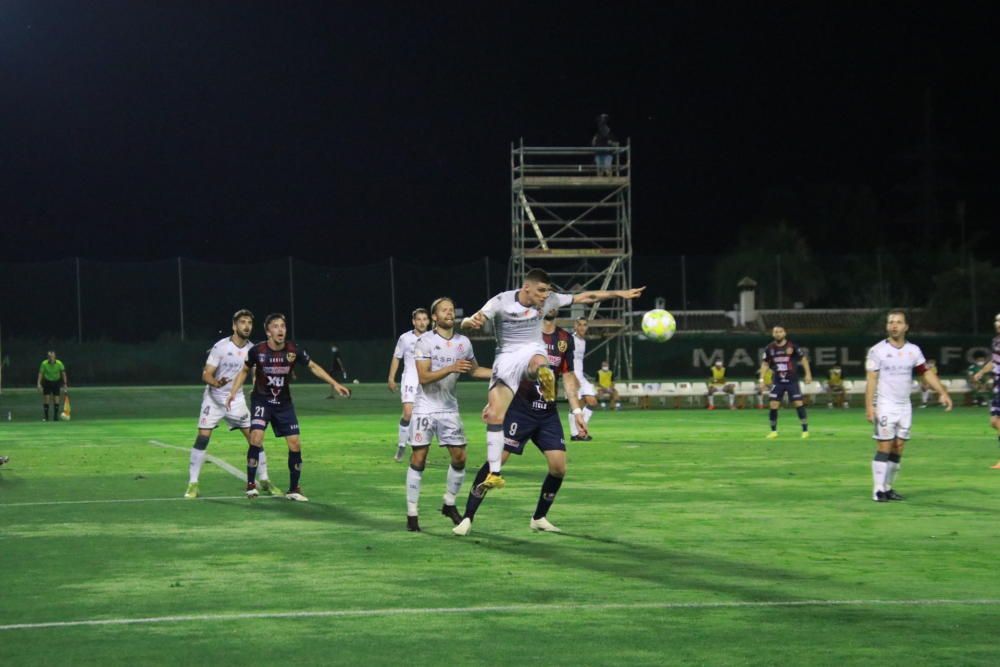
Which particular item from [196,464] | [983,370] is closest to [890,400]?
[983,370]

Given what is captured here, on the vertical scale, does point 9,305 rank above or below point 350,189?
below

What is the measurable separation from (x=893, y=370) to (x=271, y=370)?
7.28 meters

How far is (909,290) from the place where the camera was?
291 feet

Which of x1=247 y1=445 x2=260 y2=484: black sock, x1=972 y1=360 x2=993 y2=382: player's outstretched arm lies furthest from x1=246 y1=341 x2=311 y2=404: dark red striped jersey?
x1=972 y1=360 x2=993 y2=382: player's outstretched arm

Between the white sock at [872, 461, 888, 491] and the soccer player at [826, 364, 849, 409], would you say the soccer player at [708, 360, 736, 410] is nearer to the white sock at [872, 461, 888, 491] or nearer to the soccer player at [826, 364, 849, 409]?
the soccer player at [826, 364, 849, 409]

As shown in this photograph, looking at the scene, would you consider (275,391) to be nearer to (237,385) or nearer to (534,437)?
(237,385)

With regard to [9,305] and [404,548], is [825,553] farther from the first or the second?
[9,305]

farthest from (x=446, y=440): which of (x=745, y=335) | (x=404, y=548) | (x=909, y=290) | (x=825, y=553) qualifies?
(x=909, y=290)

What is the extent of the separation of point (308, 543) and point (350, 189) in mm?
85029

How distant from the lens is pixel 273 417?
55.0ft

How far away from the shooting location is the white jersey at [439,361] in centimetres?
1340

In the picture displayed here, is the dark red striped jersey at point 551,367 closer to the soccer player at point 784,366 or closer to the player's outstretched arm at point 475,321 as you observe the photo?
the player's outstretched arm at point 475,321

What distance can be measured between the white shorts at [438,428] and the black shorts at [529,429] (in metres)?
0.50

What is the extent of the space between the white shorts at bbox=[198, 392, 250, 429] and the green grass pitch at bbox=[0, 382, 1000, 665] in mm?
904
